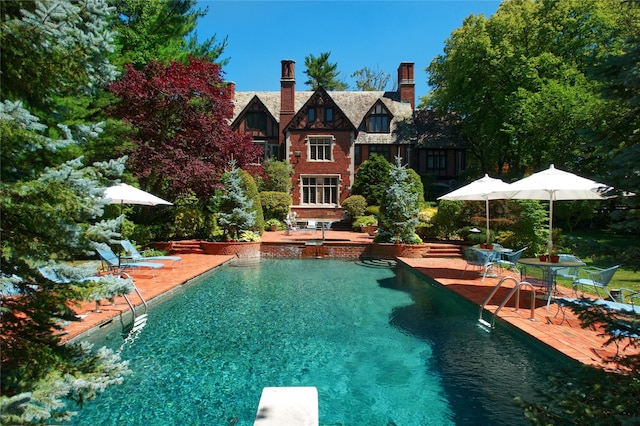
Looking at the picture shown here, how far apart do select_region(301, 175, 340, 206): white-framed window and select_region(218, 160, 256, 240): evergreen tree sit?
14.2 meters

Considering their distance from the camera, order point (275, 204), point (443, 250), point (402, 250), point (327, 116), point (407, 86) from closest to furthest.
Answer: point (402, 250) < point (443, 250) < point (275, 204) < point (327, 116) < point (407, 86)

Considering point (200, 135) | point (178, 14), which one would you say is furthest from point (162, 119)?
point (178, 14)

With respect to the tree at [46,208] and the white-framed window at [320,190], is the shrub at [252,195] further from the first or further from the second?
the tree at [46,208]

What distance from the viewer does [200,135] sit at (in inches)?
673

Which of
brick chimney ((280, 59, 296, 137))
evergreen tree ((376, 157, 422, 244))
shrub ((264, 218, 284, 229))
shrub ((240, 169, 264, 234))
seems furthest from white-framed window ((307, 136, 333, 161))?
evergreen tree ((376, 157, 422, 244))

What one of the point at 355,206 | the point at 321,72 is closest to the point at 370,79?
the point at 321,72

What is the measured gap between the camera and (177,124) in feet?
56.3

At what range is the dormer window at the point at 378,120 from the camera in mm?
32594

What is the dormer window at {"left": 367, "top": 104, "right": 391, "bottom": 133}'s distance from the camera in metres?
32.6

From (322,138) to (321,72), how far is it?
2318 centimetres

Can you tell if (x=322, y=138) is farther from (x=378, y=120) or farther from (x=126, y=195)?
(x=126, y=195)

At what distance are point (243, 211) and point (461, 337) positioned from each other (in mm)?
11721

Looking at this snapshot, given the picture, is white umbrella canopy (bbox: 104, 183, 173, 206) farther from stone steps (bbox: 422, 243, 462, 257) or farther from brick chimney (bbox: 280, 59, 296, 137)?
brick chimney (bbox: 280, 59, 296, 137)

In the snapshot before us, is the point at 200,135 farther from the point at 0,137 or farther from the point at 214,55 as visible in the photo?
the point at 0,137
